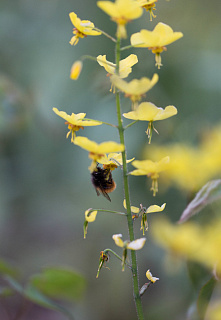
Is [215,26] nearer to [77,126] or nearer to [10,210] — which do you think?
[10,210]

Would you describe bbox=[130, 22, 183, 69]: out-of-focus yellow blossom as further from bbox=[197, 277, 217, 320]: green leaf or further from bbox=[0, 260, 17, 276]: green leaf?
bbox=[0, 260, 17, 276]: green leaf

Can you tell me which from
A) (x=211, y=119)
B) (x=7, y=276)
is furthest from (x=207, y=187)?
(x=211, y=119)

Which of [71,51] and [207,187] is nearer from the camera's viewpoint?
[207,187]

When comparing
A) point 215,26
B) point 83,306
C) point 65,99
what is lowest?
point 83,306

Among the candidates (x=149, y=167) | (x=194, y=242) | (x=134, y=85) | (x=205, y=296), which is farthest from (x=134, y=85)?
(x=205, y=296)

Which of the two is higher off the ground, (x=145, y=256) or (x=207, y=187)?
(x=207, y=187)

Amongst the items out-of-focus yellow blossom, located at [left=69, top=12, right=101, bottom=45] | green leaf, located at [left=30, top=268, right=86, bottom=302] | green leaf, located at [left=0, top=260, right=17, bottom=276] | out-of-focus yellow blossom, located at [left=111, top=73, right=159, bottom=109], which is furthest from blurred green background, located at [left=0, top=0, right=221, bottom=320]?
out-of-focus yellow blossom, located at [left=111, top=73, right=159, bottom=109]

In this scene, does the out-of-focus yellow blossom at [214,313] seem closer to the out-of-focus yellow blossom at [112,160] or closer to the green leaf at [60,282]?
the out-of-focus yellow blossom at [112,160]
